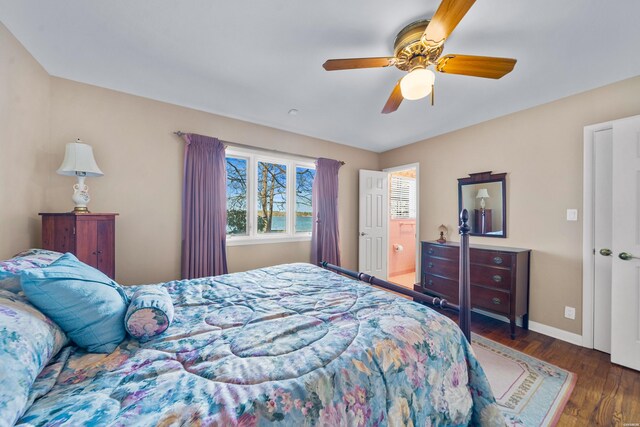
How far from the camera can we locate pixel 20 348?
70 centimetres

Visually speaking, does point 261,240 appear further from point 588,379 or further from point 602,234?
point 602,234

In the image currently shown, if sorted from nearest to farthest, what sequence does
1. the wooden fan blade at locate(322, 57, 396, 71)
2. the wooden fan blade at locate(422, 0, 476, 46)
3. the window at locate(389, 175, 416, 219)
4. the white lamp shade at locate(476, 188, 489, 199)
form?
the wooden fan blade at locate(422, 0, 476, 46)
the wooden fan blade at locate(322, 57, 396, 71)
the white lamp shade at locate(476, 188, 489, 199)
the window at locate(389, 175, 416, 219)

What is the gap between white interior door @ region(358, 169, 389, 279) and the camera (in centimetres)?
421

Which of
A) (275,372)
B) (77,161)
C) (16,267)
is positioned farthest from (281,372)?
(77,161)

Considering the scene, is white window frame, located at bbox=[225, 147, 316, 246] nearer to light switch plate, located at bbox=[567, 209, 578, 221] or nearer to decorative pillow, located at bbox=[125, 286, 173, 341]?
decorative pillow, located at bbox=[125, 286, 173, 341]

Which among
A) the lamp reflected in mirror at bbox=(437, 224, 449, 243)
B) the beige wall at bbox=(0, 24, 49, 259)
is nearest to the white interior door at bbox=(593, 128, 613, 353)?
the lamp reflected in mirror at bbox=(437, 224, 449, 243)

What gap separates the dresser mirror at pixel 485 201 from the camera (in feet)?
9.88

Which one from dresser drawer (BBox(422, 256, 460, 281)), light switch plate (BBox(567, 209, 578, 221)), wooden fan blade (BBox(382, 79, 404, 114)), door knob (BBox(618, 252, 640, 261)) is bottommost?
dresser drawer (BBox(422, 256, 460, 281))

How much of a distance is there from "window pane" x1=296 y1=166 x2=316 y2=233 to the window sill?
0.13 metres

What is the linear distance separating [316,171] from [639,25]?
3.10 meters

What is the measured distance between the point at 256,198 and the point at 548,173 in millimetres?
3451

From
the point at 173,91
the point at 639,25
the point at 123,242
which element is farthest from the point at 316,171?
the point at 639,25

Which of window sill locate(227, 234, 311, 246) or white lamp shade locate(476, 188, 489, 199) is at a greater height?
white lamp shade locate(476, 188, 489, 199)

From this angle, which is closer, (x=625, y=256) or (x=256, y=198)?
(x=625, y=256)
